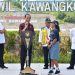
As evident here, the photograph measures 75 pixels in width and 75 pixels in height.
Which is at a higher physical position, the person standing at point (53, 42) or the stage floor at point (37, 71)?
the person standing at point (53, 42)

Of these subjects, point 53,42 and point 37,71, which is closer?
point 53,42

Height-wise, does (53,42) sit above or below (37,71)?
above

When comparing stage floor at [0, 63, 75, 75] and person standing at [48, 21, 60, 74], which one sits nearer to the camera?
person standing at [48, 21, 60, 74]

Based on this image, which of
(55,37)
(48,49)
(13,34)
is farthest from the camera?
(13,34)

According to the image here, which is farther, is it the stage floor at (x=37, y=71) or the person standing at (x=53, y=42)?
the stage floor at (x=37, y=71)

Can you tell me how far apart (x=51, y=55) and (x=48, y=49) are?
3.42 feet

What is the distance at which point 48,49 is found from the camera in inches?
574

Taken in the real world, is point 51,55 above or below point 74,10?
below

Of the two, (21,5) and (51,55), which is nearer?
(51,55)

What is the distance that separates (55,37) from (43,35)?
1330 mm

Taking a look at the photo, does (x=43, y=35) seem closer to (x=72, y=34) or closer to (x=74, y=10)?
(x=72, y=34)

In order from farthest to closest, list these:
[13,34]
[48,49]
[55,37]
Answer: [13,34], [48,49], [55,37]

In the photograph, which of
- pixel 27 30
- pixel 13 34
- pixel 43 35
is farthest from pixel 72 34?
pixel 13 34

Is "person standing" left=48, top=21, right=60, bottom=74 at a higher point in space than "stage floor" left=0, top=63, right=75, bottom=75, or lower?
higher
